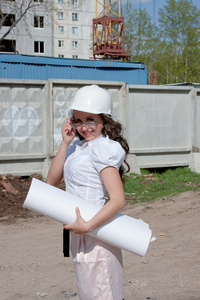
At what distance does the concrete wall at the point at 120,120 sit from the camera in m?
9.12

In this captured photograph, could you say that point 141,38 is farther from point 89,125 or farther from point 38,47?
point 89,125

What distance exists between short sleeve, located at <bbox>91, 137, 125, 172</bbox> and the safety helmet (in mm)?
189

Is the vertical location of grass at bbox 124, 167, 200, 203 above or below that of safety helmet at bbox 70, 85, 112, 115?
below

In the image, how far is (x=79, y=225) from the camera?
2178mm

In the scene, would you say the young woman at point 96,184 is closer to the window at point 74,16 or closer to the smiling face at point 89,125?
the smiling face at point 89,125

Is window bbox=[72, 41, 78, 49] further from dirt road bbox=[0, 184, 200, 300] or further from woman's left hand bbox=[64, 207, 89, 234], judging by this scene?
woman's left hand bbox=[64, 207, 89, 234]

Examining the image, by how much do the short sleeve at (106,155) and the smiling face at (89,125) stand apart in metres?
0.11

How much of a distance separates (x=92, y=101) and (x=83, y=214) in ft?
2.00

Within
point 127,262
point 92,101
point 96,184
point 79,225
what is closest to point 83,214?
point 79,225

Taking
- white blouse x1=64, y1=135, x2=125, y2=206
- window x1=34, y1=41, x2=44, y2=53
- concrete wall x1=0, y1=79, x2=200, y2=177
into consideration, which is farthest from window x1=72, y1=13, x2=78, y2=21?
white blouse x1=64, y1=135, x2=125, y2=206

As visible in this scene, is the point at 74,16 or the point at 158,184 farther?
the point at 74,16

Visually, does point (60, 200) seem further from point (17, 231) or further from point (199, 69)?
point (199, 69)

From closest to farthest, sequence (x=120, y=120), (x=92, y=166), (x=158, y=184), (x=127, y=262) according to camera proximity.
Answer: (x=92, y=166), (x=127, y=262), (x=158, y=184), (x=120, y=120)

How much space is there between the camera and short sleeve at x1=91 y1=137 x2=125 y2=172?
2.26 metres
